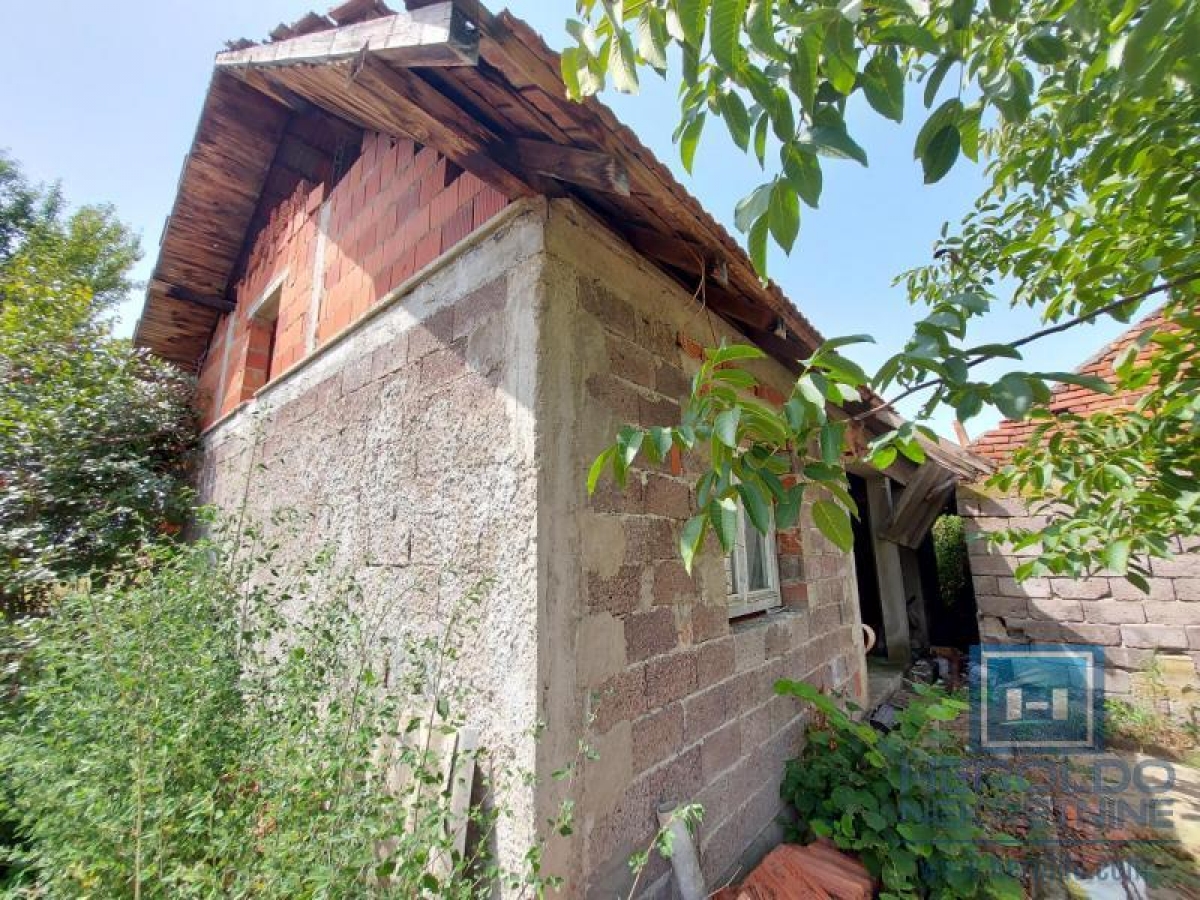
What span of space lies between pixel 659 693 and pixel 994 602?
5.66 meters

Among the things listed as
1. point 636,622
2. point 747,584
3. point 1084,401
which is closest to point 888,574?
point 1084,401

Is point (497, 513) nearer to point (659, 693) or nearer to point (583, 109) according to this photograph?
point (659, 693)

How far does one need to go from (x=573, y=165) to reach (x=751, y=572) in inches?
101

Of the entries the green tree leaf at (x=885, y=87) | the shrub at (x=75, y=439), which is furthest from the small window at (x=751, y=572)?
the shrub at (x=75, y=439)

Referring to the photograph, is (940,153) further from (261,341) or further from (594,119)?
(261,341)

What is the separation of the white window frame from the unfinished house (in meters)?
0.03

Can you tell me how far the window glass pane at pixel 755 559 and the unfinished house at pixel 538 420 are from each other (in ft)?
0.10

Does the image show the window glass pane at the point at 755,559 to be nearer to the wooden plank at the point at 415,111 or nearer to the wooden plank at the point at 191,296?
the wooden plank at the point at 415,111

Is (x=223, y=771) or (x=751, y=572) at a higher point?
(x=751, y=572)

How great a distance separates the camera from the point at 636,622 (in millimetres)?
2002

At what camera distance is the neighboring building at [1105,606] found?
470 cm

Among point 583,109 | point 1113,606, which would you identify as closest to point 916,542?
point 1113,606

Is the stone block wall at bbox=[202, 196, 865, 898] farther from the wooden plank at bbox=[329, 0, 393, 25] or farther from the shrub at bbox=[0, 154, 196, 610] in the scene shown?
the shrub at bbox=[0, 154, 196, 610]

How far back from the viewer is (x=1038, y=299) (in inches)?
101
